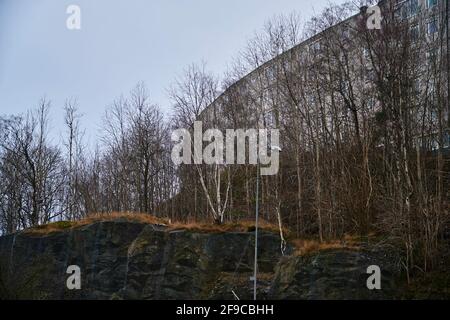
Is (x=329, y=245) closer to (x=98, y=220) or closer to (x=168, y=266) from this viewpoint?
(x=168, y=266)

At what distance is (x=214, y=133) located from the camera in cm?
2712

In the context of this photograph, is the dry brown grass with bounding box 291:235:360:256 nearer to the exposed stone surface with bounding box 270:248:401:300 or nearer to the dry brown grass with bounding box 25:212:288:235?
the exposed stone surface with bounding box 270:248:401:300

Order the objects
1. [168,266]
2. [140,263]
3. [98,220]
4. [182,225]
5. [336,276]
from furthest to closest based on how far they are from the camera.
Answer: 1. [98,220]
2. [182,225]
3. [140,263]
4. [168,266]
5. [336,276]

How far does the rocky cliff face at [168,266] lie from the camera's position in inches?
637

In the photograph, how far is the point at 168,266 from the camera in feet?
65.9

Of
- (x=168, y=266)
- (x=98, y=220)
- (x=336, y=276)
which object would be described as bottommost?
(x=168, y=266)

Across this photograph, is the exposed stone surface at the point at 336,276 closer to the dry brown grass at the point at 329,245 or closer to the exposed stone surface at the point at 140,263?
the dry brown grass at the point at 329,245

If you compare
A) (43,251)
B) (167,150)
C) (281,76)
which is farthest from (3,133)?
(281,76)

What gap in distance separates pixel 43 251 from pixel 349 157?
52.3 feet

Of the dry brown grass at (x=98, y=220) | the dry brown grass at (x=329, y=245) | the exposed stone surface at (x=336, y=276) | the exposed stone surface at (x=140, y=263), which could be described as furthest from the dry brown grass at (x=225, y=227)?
the exposed stone surface at (x=336, y=276)

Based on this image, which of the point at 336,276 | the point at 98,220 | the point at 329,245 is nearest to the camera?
the point at 336,276

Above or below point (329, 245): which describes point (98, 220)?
above

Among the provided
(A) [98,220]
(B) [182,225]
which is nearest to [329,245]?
(B) [182,225]
